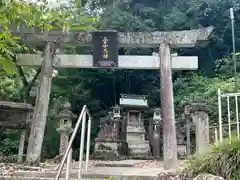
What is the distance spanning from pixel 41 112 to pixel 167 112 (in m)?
3.16

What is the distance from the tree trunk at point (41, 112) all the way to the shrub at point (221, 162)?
464 centimetres

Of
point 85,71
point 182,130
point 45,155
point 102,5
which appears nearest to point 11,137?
point 45,155

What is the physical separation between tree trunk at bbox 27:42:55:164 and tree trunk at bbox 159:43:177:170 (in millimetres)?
2994

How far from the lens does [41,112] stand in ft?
26.8

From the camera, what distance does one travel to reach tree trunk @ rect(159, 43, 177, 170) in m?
7.27

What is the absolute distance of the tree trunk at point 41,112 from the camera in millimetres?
7770

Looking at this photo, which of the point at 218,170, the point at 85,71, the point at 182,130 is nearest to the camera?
the point at 218,170

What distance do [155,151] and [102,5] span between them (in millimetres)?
12322

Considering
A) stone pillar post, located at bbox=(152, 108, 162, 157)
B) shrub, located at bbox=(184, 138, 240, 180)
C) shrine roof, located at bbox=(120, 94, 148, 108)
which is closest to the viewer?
shrub, located at bbox=(184, 138, 240, 180)

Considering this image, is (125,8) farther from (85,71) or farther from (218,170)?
(218,170)

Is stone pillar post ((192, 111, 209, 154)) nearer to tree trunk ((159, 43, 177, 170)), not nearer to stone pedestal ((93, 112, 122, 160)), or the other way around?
tree trunk ((159, 43, 177, 170))

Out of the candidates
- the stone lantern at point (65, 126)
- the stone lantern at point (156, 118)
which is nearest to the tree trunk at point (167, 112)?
the stone lantern at point (65, 126)

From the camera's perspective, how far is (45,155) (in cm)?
1409

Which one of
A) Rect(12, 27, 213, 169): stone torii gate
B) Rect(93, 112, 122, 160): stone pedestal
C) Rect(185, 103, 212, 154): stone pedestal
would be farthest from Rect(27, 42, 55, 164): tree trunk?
Rect(93, 112, 122, 160): stone pedestal
